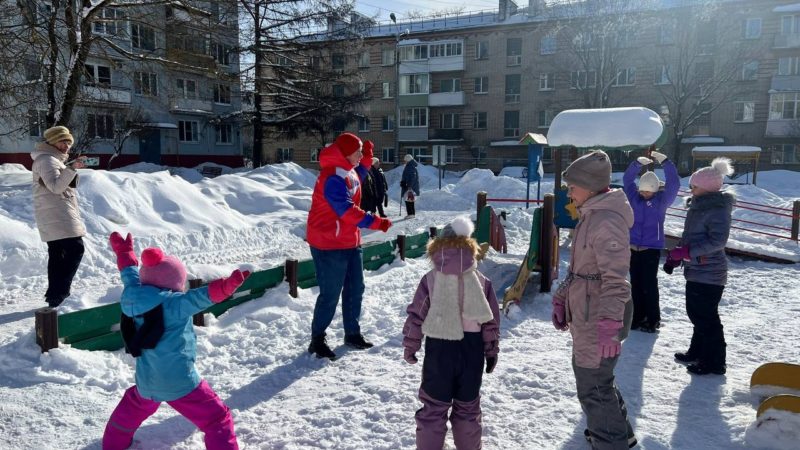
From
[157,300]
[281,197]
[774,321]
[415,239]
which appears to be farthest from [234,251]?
[774,321]

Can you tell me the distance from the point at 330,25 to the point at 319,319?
24234 millimetres

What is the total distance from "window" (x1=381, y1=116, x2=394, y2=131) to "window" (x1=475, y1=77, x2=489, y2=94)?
781 cm

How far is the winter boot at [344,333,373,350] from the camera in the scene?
207 inches

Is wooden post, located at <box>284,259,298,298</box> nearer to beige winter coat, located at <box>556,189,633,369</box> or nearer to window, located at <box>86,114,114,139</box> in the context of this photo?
beige winter coat, located at <box>556,189,633,369</box>

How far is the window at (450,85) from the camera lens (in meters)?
44.8

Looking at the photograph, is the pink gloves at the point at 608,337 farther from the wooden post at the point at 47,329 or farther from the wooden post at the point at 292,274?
the wooden post at the point at 292,274

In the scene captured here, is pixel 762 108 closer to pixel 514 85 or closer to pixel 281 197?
pixel 514 85

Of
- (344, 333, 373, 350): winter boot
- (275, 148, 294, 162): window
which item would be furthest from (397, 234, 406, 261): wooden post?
(275, 148, 294, 162): window

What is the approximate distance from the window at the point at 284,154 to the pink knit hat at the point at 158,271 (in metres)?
48.7

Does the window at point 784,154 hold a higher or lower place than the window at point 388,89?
lower

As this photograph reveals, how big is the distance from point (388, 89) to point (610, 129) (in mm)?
37334

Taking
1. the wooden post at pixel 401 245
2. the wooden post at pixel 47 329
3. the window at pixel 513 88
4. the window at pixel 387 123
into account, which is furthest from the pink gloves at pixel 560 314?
the window at pixel 387 123

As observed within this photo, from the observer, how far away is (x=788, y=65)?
35969 mm

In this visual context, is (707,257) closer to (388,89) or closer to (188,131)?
(188,131)
